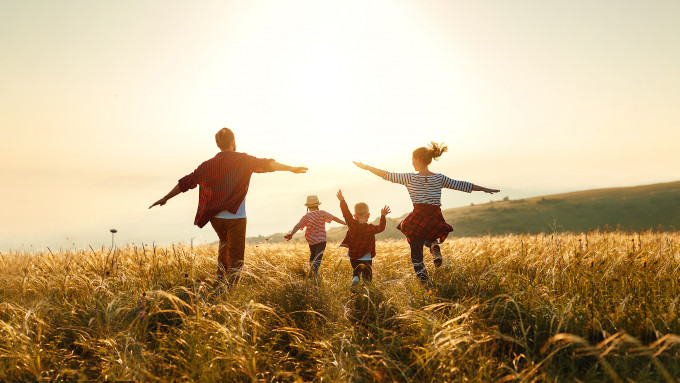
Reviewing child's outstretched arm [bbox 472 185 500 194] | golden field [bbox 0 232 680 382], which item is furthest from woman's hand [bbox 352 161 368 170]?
golden field [bbox 0 232 680 382]

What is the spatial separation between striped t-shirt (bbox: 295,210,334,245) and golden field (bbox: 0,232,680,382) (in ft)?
6.74

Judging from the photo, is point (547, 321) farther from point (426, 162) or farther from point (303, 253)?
point (303, 253)

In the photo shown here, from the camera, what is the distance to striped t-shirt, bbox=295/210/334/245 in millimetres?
7765

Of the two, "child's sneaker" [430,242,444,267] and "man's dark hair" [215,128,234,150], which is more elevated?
"man's dark hair" [215,128,234,150]

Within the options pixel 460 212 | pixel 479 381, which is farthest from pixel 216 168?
pixel 460 212

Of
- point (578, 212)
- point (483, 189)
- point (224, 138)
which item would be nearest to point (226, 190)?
point (224, 138)

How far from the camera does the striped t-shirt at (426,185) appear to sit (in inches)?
254

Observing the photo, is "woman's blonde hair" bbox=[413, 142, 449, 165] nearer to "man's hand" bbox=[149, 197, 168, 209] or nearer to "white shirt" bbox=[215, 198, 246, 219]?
"white shirt" bbox=[215, 198, 246, 219]

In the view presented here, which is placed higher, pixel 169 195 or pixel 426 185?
pixel 426 185

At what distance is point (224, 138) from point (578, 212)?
72515 mm

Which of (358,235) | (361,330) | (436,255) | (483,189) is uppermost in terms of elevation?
(483,189)

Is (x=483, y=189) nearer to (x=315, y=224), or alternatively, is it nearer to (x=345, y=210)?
(x=345, y=210)

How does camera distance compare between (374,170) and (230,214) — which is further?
(374,170)

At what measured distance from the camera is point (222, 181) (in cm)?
615
